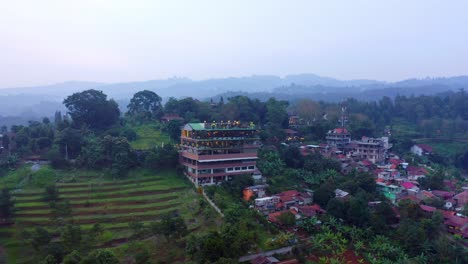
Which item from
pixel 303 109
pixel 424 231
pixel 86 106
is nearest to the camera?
pixel 424 231

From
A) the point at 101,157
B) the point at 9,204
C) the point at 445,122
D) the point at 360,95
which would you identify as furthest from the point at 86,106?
the point at 360,95

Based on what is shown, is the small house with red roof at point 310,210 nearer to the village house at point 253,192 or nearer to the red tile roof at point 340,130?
the village house at point 253,192

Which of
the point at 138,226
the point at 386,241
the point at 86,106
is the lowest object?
the point at 386,241

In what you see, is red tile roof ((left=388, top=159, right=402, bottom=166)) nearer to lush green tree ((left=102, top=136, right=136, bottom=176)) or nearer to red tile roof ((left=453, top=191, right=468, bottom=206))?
red tile roof ((left=453, top=191, right=468, bottom=206))

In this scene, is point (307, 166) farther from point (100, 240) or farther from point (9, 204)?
point (9, 204)

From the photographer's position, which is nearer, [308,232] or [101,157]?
[308,232]

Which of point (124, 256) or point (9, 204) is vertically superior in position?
point (9, 204)

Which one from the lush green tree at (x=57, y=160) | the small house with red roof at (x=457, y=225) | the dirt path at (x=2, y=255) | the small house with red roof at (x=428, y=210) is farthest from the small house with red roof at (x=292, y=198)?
the lush green tree at (x=57, y=160)

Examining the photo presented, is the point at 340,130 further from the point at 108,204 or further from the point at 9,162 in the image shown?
the point at 9,162

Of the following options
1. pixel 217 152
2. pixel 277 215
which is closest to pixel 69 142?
pixel 217 152
